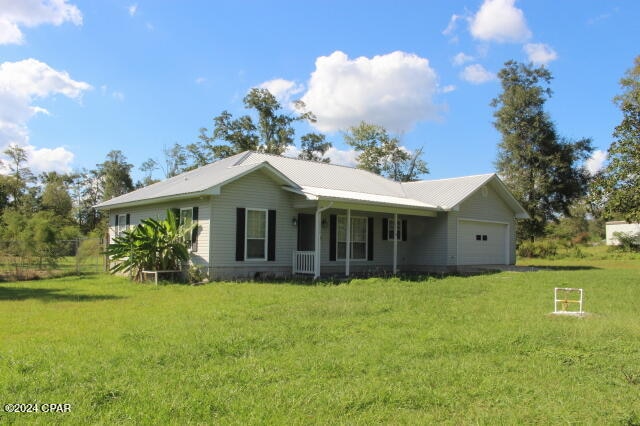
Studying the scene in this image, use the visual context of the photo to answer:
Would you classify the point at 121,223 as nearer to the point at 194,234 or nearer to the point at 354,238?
the point at 194,234

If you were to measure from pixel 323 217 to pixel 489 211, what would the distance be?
347 inches

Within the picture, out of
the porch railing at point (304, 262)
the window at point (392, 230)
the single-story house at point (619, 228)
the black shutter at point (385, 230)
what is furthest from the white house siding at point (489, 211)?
the single-story house at point (619, 228)

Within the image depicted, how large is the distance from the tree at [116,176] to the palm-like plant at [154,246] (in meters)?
45.1

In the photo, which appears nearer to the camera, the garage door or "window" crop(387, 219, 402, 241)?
"window" crop(387, 219, 402, 241)

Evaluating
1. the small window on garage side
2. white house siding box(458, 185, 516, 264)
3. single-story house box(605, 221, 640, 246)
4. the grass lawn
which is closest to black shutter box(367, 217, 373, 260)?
white house siding box(458, 185, 516, 264)

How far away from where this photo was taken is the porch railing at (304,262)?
661 inches

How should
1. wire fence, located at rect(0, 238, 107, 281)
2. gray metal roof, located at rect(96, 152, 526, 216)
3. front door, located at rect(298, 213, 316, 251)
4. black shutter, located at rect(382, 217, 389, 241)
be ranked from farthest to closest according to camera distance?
black shutter, located at rect(382, 217, 389, 241), front door, located at rect(298, 213, 316, 251), wire fence, located at rect(0, 238, 107, 281), gray metal roof, located at rect(96, 152, 526, 216)

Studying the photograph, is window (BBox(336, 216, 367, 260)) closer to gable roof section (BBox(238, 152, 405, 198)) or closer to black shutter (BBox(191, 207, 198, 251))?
gable roof section (BBox(238, 152, 405, 198))

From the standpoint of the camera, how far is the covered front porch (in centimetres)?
1717

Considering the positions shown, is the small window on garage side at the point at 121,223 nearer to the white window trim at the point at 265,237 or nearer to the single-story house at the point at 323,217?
the single-story house at the point at 323,217

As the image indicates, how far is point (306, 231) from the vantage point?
61.4 ft

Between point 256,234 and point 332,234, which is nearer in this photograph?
point 256,234

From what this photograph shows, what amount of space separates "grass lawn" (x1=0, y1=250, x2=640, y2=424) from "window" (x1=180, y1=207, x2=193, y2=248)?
5.14 meters

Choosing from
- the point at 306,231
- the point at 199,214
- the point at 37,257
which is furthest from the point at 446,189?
the point at 37,257
